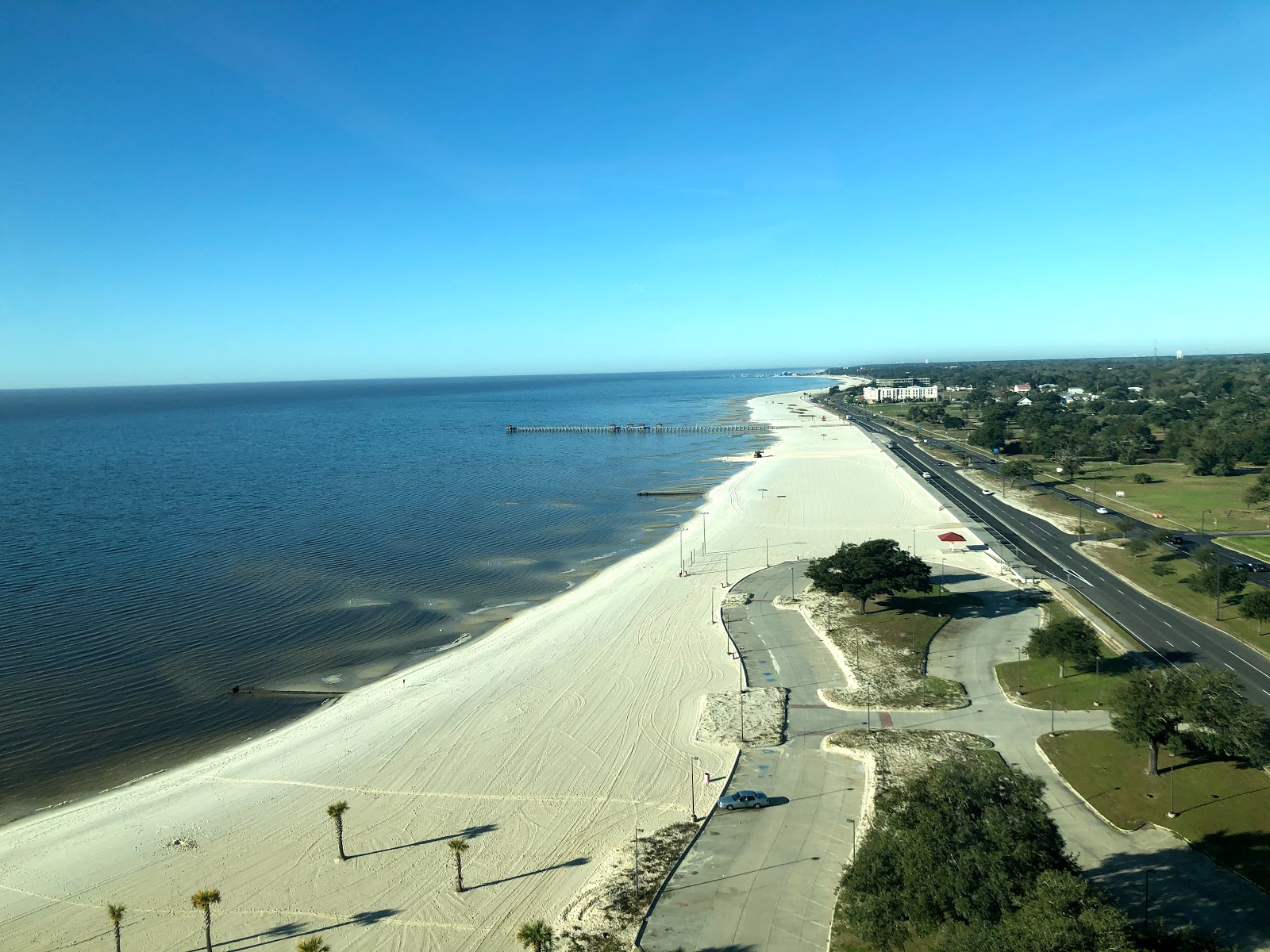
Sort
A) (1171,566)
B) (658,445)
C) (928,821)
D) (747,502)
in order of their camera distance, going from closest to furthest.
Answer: (928,821) → (1171,566) → (747,502) → (658,445)

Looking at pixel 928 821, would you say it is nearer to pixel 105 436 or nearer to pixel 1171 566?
pixel 1171 566

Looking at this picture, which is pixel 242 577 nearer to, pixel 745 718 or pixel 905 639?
pixel 745 718

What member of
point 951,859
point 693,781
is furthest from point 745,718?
point 951,859

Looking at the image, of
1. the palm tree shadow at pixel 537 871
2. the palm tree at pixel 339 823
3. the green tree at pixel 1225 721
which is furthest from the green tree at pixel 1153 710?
the palm tree at pixel 339 823

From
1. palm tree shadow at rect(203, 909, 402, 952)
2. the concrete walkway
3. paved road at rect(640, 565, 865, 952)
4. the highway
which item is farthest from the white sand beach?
the highway

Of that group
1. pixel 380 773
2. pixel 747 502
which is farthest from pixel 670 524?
pixel 380 773

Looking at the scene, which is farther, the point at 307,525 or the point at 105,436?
the point at 105,436

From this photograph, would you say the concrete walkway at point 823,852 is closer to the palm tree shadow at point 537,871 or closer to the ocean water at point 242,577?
the palm tree shadow at point 537,871
